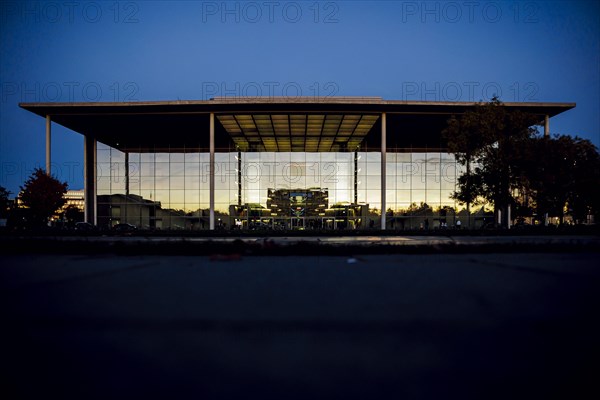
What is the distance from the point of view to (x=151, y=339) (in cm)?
414

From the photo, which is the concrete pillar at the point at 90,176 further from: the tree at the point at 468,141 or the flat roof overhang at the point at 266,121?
the tree at the point at 468,141

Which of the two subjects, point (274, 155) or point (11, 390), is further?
point (274, 155)

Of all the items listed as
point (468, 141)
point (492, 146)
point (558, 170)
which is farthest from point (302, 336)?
point (492, 146)

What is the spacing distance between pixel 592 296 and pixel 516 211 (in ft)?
82.1

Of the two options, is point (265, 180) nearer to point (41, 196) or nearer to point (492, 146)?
point (41, 196)

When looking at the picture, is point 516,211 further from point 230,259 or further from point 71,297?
point 71,297

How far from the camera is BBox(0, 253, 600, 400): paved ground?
3134 millimetres

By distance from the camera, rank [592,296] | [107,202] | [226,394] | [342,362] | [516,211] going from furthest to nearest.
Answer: [107,202] → [516,211] → [592,296] → [342,362] → [226,394]

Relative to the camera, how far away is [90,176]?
4141 cm

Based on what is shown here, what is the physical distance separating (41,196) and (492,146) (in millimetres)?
39606

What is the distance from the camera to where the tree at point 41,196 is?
1291 inches

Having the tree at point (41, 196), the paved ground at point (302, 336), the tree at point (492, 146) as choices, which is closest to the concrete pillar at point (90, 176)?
the tree at point (41, 196)

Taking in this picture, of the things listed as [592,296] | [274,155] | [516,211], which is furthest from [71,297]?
[274,155]

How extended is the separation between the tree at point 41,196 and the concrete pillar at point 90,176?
602 cm
